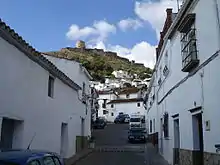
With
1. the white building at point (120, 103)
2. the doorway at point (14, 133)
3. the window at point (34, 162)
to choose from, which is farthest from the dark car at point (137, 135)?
the window at point (34, 162)

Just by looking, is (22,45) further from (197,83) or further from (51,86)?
(197,83)

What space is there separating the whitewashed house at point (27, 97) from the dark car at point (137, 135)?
1900 cm

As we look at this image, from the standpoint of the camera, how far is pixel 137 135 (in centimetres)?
3612

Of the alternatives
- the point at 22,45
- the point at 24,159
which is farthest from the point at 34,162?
the point at 22,45

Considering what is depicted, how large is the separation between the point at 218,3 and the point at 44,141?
364 inches

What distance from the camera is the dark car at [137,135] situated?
1416 inches

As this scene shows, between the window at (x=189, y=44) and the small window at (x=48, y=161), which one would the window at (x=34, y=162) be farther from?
the window at (x=189, y=44)

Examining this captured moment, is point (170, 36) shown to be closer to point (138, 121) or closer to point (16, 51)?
point (16, 51)

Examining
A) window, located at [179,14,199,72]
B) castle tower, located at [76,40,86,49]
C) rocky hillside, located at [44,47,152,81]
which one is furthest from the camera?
castle tower, located at [76,40,86,49]

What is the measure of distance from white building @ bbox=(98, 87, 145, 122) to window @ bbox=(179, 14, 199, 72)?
55.9 m

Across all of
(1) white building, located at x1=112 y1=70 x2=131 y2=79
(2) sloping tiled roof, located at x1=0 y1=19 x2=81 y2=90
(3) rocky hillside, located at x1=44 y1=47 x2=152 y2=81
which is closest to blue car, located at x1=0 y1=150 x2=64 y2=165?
(2) sloping tiled roof, located at x1=0 y1=19 x2=81 y2=90

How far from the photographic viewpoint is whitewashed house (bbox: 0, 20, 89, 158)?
993cm

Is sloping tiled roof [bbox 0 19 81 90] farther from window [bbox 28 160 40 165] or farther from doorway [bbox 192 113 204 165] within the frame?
doorway [bbox 192 113 204 165]

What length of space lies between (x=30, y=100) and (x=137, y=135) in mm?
25316
